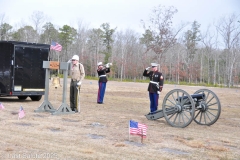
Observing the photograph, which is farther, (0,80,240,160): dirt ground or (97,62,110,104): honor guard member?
(97,62,110,104): honor guard member

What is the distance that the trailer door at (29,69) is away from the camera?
12.3 metres

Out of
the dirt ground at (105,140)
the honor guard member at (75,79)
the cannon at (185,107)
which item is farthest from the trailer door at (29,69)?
the cannon at (185,107)

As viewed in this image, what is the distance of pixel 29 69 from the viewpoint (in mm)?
12609

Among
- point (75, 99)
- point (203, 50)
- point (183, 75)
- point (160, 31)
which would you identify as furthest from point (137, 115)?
point (203, 50)

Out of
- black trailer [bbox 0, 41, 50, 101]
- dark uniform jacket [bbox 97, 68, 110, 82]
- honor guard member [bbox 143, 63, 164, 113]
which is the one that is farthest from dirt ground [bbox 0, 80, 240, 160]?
dark uniform jacket [bbox 97, 68, 110, 82]

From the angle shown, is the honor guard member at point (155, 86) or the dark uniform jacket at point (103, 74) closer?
the honor guard member at point (155, 86)

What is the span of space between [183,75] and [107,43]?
15.1m

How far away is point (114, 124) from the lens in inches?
330

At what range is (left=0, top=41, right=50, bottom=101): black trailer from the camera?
40.2 feet

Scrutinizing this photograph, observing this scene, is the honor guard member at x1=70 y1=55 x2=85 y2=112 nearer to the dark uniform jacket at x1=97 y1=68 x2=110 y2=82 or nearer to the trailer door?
the trailer door

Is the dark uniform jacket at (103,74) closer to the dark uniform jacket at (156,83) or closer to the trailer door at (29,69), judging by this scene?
the trailer door at (29,69)

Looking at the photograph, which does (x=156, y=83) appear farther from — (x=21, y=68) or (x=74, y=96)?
(x=21, y=68)

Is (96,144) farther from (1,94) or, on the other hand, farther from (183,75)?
(183,75)

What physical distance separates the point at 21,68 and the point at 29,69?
0.98 feet
